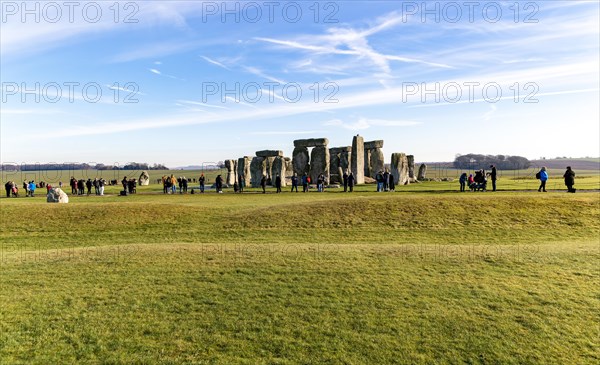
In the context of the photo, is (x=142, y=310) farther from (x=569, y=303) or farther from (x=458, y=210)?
(x=458, y=210)

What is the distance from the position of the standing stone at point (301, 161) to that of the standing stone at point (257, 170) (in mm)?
3530

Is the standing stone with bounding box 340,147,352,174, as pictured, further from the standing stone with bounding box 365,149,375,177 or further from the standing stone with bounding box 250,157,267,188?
the standing stone with bounding box 250,157,267,188

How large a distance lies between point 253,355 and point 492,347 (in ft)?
15.4

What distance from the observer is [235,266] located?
12.1m

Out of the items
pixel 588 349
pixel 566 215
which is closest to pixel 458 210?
pixel 566 215

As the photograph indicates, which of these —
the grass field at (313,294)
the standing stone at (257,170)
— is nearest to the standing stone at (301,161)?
the standing stone at (257,170)

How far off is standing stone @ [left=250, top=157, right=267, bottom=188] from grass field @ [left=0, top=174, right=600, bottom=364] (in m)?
23.1

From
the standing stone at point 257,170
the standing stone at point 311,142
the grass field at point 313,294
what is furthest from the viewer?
Answer: the standing stone at point 311,142

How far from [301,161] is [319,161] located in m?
2.19

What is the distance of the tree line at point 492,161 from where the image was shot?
478ft

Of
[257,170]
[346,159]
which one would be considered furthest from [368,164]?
[257,170]

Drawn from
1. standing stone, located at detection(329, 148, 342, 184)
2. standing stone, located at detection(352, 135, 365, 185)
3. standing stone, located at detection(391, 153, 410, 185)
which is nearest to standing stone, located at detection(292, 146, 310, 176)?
standing stone, located at detection(329, 148, 342, 184)

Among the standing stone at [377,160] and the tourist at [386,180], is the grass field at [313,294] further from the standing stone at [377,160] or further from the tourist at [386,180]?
the standing stone at [377,160]

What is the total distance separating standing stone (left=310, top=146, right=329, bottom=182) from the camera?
40.9 metres
